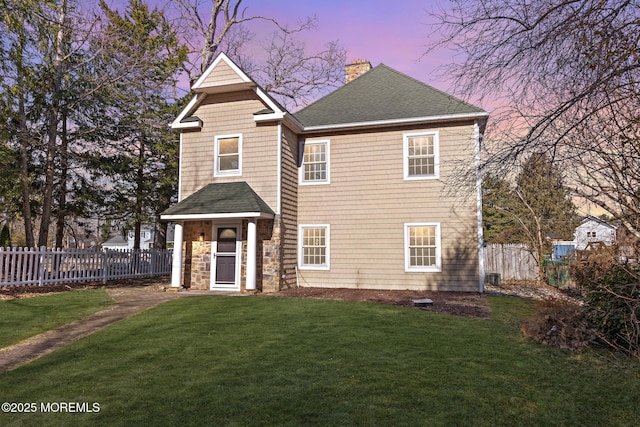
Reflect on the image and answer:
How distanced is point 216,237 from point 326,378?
950 centimetres

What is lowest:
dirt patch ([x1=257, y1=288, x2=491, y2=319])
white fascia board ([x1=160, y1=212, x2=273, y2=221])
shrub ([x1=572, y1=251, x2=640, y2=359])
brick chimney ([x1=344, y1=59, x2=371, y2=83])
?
dirt patch ([x1=257, y1=288, x2=491, y2=319])

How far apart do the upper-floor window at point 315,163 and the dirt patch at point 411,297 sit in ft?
13.0

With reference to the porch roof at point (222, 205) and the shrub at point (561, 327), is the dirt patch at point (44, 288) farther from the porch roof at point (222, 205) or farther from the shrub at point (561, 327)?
the shrub at point (561, 327)

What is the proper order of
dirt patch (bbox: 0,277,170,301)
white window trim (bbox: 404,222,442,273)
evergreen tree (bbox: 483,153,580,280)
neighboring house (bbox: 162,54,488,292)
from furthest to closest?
white window trim (bbox: 404,222,442,273) < neighboring house (bbox: 162,54,488,292) < dirt patch (bbox: 0,277,170,301) < evergreen tree (bbox: 483,153,580,280)

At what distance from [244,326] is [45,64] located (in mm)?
14332

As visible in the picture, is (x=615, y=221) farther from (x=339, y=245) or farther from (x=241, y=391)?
(x=339, y=245)

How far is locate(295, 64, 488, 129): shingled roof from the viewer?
43.7ft

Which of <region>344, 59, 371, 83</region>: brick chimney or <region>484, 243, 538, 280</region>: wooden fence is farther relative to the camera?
<region>484, 243, 538, 280</region>: wooden fence

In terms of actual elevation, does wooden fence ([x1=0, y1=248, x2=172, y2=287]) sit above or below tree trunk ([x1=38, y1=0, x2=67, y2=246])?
below

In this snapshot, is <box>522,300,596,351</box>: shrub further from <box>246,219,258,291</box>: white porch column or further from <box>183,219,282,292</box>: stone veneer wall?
<box>246,219,258,291</box>: white porch column

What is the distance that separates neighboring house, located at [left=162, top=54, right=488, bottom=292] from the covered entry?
1.5 inches

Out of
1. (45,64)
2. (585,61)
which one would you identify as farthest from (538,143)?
(45,64)

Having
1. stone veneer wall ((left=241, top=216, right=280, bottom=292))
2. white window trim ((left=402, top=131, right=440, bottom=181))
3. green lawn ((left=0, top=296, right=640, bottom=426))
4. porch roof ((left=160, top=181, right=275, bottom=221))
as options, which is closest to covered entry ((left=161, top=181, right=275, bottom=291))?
porch roof ((left=160, top=181, right=275, bottom=221))

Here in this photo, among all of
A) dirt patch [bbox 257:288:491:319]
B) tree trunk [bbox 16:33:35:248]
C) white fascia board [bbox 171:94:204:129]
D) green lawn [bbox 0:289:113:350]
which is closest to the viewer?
green lawn [bbox 0:289:113:350]
